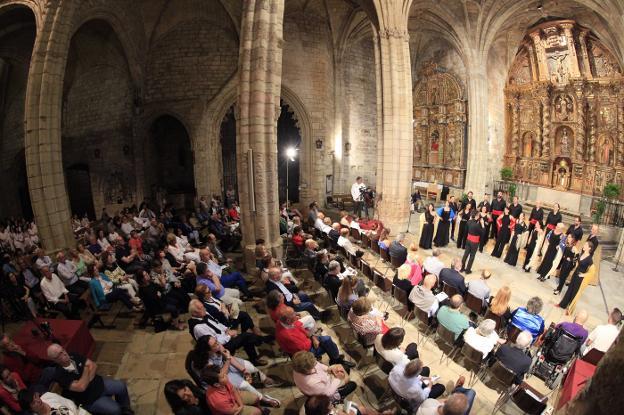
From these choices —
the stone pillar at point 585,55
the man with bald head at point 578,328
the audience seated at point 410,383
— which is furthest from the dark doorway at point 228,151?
the stone pillar at point 585,55

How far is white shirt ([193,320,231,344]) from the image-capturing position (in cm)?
404

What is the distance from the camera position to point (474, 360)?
4105 millimetres

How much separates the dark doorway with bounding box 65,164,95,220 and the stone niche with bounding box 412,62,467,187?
1873cm

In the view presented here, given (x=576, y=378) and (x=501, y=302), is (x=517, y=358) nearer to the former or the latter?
(x=576, y=378)

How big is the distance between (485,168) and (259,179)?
13.5 meters

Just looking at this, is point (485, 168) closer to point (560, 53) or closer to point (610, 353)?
point (560, 53)

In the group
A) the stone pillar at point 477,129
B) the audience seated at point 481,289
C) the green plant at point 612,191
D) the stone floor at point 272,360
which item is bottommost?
the stone floor at point 272,360

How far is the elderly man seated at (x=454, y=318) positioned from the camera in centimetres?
446

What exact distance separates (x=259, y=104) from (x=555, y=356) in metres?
6.94

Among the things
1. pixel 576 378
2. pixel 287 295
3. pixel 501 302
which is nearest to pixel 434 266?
pixel 501 302

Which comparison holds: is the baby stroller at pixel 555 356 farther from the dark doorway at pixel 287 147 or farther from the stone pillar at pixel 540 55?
the stone pillar at pixel 540 55

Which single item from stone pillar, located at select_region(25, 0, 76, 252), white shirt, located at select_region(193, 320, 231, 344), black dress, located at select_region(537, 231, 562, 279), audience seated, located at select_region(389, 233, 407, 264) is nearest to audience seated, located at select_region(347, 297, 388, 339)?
white shirt, located at select_region(193, 320, 231, 344)

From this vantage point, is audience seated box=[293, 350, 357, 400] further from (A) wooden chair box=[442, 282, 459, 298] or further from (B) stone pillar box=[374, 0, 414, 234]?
(B) stone pillar box=[374, 0, 414, 234]

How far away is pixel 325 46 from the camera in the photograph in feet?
46.6
